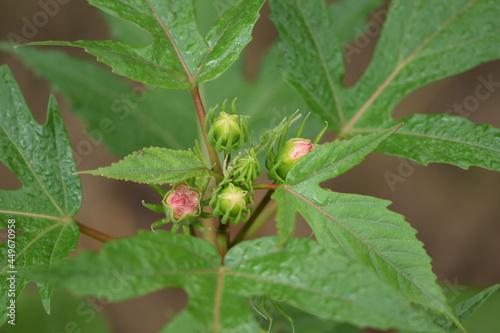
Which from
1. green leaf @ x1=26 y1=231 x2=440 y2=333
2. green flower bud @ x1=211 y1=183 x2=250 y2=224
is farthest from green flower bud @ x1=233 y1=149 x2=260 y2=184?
green leaf @ x1=26 y1=231 x2=440 y2=333

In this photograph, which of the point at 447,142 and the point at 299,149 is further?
the point at 447,142

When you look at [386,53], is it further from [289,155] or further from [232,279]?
[232,279]

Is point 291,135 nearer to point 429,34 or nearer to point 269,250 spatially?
point 429,34

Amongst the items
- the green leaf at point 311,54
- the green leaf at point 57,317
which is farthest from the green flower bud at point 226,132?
the green leaf at point 57,317

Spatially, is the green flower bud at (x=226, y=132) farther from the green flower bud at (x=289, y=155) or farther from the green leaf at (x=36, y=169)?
the green leaf at (x=36, y=169)

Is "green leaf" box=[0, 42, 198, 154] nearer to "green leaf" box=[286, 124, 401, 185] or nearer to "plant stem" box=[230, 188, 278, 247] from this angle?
"plant stem" box=[230, 188, 278, 247]

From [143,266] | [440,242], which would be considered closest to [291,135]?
[143,266]

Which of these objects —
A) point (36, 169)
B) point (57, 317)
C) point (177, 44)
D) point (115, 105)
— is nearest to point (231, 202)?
point (177, 44)

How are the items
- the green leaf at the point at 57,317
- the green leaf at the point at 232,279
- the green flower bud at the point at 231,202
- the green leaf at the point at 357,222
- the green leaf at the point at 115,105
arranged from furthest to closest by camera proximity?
the green leaf at the point at 57,317
the green leaf at the point at 115,105
the green flower bud at the point at 231,202
the green leaf at the point at 357,222
the green leaf at the point at 232,279

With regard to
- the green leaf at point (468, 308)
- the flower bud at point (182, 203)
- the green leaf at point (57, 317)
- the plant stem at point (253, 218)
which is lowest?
the green leaf at point (57, 317)
